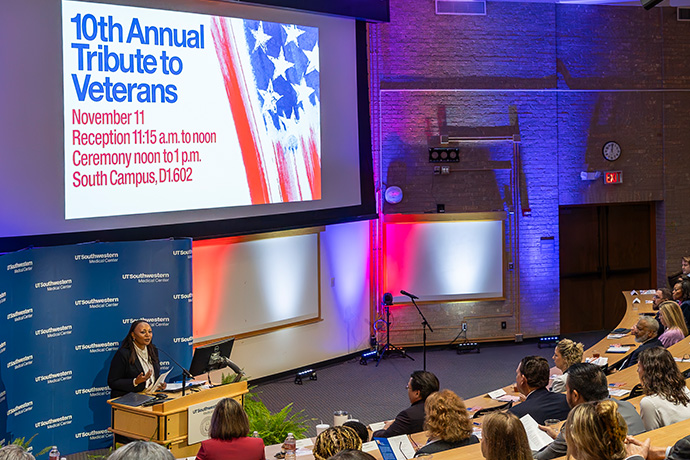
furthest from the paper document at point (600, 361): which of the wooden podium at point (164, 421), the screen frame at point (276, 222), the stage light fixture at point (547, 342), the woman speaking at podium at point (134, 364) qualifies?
the woman speaking at podium at point (134, 364)

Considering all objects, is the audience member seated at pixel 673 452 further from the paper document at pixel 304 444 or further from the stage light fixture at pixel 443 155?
the stage light fixture at pixel 443 155

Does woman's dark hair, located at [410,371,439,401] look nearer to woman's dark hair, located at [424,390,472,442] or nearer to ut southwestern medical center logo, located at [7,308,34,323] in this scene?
woman's dark hair, located at [424,390,472,442]

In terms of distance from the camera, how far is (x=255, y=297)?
9.37 meters

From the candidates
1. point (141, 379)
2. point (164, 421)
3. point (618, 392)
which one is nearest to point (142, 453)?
point (164, 421)

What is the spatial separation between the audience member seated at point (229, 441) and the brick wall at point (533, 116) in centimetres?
692

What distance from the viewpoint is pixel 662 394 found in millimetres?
4664

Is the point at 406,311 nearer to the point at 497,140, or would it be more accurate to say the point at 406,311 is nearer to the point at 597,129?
the point at 497,140

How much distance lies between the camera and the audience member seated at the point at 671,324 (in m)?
7.40

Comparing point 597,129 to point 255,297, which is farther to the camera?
point 597,129

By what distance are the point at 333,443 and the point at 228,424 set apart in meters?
1.00

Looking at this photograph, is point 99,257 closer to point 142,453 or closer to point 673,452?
point 142,453

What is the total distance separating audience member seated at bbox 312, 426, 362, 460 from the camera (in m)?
3.63

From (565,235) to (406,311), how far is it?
302cm

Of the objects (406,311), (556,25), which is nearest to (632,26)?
(556,25)
